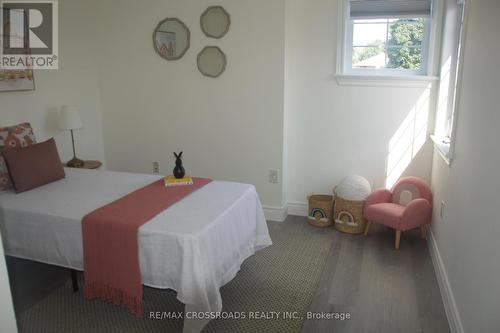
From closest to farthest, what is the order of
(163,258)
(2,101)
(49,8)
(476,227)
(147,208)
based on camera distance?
(476,227) → (163,258) → (147,208) → (2,101) → (49,8)

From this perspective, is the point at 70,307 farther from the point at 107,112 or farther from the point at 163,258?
the point at 107,112

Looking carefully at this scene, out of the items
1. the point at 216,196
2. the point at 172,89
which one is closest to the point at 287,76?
the point at 172,89

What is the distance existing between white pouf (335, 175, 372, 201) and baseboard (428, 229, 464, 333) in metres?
0.64

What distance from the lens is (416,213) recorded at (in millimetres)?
3270

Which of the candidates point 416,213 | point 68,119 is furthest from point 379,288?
point 68,119

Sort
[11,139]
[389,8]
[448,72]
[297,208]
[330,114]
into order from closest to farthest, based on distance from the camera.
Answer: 1. [11,139]
2. [448,72]
3. [389,8]
4. [330,114]
5. [297,208]

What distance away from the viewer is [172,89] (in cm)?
406

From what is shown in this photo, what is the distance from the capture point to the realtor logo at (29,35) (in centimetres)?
324

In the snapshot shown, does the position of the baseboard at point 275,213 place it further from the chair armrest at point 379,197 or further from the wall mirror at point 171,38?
the wall mirror at point 171,38

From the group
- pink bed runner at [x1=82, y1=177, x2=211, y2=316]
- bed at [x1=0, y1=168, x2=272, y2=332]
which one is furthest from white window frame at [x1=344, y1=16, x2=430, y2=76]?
pink bed runner at [x1=82, y1=177, x2=211, y2=316]

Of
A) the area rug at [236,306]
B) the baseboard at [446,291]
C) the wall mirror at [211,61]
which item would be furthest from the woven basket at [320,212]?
the wall mirror at [211,61]

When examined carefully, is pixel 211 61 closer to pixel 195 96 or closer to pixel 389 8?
pixel 195 96

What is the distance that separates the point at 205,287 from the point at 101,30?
317cm

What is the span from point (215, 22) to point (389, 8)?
1.53 metres
